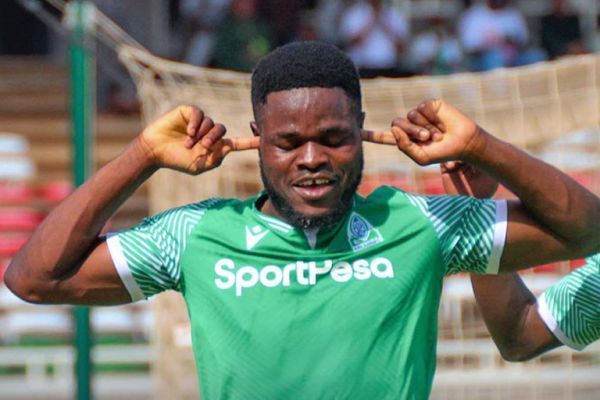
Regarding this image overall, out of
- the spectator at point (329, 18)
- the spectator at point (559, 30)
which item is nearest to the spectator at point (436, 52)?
the spectator at point (329, 18)

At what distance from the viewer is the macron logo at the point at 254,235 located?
3.24 meters

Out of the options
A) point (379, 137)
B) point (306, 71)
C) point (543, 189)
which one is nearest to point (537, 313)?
point (543, 189)

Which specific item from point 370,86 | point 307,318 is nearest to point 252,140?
point 307,318

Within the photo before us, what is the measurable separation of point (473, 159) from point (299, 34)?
373 inches

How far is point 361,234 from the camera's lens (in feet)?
10.7

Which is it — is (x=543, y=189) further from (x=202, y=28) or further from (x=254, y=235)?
(x=202, y=28)

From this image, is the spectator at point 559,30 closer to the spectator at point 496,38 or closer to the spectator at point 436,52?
the spectator at point 496,38

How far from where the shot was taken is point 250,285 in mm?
3191

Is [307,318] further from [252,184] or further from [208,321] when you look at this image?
[252,184]

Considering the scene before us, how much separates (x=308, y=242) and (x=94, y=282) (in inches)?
19.7

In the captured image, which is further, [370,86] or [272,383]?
[370,86]

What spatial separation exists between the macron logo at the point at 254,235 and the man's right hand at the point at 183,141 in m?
0.17

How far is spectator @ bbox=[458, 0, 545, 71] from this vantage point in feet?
39.3

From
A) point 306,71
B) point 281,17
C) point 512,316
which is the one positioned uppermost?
point 281,17
